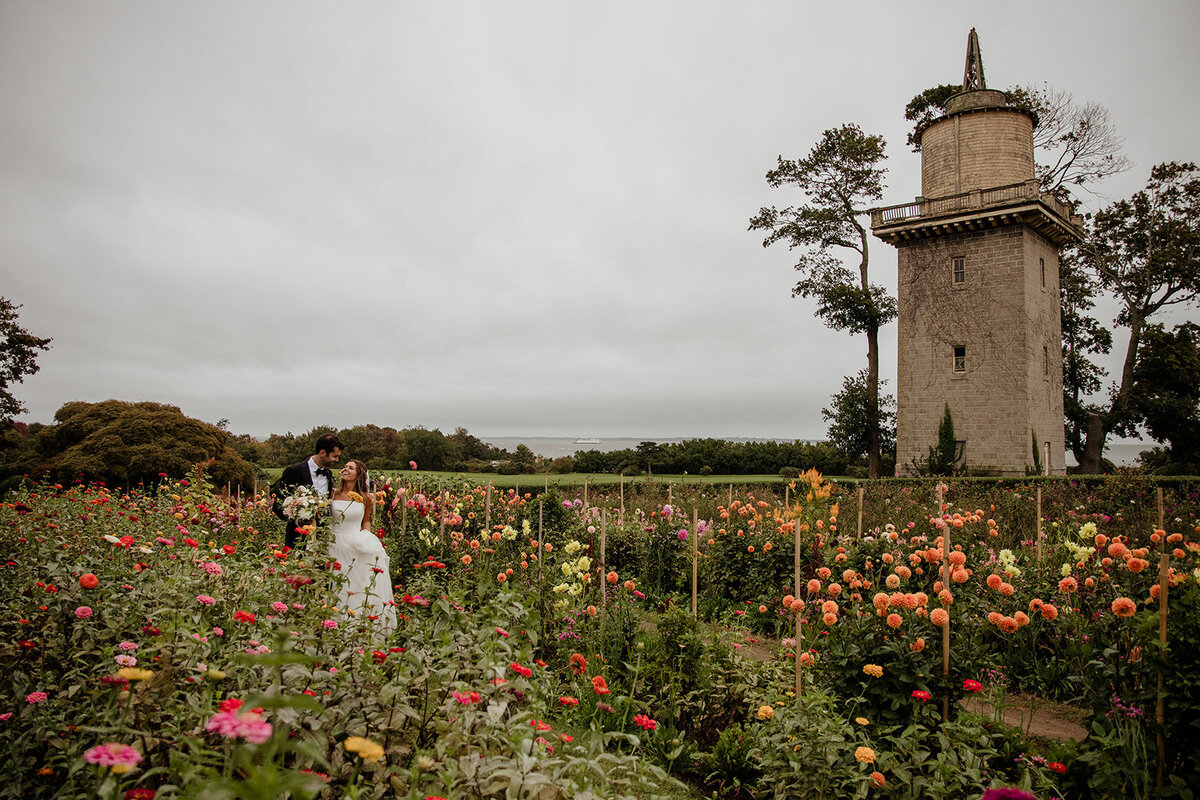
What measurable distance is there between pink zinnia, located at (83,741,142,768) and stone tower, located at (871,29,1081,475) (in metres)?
23.2

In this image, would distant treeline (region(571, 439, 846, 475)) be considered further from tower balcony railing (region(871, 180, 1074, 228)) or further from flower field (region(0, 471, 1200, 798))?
flower field (region(0, 471, 1200, 798))

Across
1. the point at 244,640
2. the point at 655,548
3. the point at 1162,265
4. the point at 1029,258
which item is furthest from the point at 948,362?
the point at 244,640

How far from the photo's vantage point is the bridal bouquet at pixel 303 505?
4188mm

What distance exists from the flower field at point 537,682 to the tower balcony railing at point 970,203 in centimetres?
1921

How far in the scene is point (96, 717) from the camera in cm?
195

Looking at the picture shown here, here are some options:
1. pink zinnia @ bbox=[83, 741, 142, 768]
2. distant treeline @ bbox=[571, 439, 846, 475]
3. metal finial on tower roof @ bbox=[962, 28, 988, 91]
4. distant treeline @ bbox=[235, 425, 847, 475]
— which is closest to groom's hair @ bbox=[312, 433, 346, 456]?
pink zinnia @ bbox=[83, 741, 142, 768]

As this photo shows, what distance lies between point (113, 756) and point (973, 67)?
30041 millimetres

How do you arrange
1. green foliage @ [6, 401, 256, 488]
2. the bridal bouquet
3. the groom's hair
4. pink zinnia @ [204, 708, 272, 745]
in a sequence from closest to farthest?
pink zinnia @ [204, 708, 272, 745] < the bridal bouquet < the groom's hair < green foliage @ [6, 401, 256, 488]

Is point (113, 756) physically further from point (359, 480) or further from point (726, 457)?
point (726, 457)

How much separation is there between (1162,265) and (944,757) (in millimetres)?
31581

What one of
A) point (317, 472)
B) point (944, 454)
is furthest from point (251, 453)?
point (944, 454)

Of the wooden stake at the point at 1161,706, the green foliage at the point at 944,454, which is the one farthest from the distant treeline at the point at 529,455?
the wooden stake at the point at 1161,706

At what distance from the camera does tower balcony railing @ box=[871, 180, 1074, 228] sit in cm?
2086

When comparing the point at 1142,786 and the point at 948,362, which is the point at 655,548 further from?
the point at 948,362
